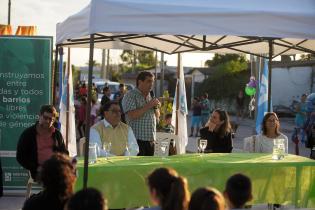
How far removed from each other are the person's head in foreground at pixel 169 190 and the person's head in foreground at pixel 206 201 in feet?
0.85

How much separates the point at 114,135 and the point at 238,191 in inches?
107

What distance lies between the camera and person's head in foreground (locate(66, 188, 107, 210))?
330 centimetres

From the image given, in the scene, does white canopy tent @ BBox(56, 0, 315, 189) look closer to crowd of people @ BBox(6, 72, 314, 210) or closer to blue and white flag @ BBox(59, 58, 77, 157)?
crowd of people @ BBox(6, 72, 314, 210)

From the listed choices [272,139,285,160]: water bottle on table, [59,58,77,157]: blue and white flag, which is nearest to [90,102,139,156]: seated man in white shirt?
[272,139,285,160]: water bottle on table

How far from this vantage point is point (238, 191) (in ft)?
13.3

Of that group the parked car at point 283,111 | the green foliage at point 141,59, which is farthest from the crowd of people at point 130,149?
the green foliage at point 141,59

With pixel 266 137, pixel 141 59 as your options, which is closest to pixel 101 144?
pixel 266 137

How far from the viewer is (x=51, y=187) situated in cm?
395

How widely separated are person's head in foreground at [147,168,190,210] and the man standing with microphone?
333cm

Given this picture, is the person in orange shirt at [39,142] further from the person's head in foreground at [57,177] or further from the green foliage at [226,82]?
the green foliage at [226,82]

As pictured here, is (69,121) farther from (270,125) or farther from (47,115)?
(270,125)

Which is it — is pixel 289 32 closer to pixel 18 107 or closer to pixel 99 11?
pixel 99 11

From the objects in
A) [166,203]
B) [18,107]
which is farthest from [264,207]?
[166,203]

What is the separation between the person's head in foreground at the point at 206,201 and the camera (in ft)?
11.0
